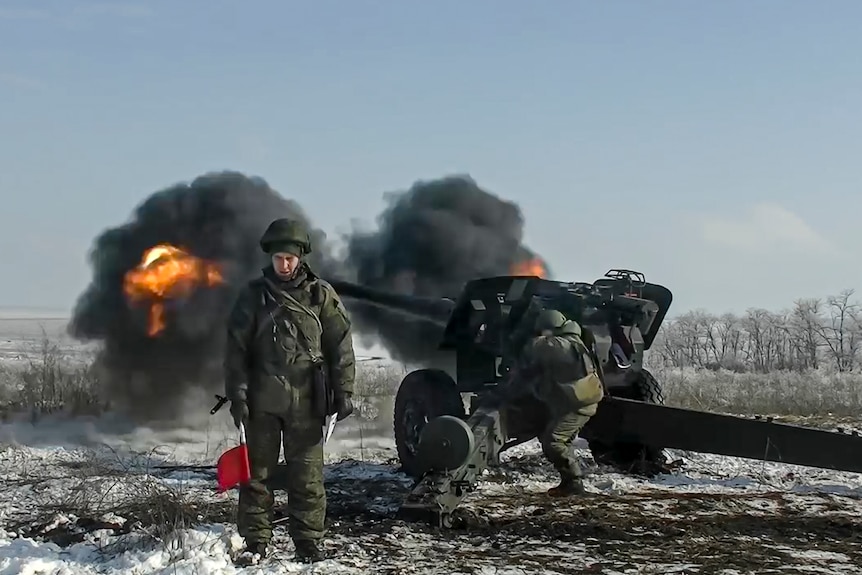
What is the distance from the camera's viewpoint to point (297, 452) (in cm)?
526

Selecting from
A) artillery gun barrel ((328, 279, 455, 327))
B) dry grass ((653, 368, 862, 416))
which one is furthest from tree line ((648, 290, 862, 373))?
artillery gun barrel ((328, 279, 455, 327))

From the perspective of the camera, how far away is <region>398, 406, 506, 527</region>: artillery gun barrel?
638cm

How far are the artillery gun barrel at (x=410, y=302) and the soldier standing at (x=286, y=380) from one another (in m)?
4.62

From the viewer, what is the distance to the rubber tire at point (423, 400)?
30.0ft

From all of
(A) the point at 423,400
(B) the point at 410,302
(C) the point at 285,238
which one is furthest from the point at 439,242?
(C) the point at 285,238

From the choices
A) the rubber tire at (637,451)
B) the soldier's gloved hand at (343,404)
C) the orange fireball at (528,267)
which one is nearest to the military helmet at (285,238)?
the soldier's gloved hand at (343,404)

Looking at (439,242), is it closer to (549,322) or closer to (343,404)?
(549,322)

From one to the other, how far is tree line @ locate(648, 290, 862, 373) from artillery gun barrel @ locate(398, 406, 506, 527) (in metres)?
41.2

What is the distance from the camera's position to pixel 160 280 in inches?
588

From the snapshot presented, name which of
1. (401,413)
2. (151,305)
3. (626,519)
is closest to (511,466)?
(401,413)

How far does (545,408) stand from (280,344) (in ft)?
9.69

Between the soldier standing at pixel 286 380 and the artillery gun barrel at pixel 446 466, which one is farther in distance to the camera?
the artillery gun barrel at pixel 446 466

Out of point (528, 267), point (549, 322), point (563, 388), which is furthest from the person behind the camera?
point (528, 267)

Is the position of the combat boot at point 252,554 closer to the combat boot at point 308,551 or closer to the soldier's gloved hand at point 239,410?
the combat boot at point 308,551
